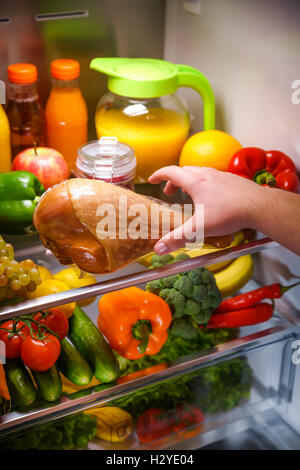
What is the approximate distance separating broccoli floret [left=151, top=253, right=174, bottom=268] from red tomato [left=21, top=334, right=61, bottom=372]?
0.23 meters

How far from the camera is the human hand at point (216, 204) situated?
0.92m

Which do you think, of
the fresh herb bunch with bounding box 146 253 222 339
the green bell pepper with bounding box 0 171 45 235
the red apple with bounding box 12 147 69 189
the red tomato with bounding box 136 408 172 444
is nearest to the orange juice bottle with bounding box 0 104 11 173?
the red apple with bounding box 12 147 69 189

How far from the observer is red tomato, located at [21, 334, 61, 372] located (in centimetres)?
99

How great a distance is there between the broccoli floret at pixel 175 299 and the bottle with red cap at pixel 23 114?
46 cm

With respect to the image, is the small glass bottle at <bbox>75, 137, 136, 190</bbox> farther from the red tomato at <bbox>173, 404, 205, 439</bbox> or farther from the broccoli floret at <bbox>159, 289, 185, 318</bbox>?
the red tomato at <bbox>173, 404, 205, 439</bbox>

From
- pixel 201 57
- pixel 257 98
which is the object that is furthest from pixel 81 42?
pixel 257 98

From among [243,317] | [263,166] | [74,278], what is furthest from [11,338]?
[263,166]

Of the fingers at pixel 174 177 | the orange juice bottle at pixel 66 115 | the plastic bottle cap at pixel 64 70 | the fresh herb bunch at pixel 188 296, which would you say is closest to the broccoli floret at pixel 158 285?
the fresh herb bunch at pixel 188 296

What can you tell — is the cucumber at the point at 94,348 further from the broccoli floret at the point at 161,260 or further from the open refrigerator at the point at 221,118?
the broccoli floret at the point at 161,260

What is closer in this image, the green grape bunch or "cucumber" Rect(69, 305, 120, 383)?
the green grape bunch

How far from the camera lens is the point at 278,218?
36.9 inches

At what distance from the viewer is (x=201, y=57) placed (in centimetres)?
143

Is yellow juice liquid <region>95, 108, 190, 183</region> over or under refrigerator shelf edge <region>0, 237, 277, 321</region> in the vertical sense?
over
